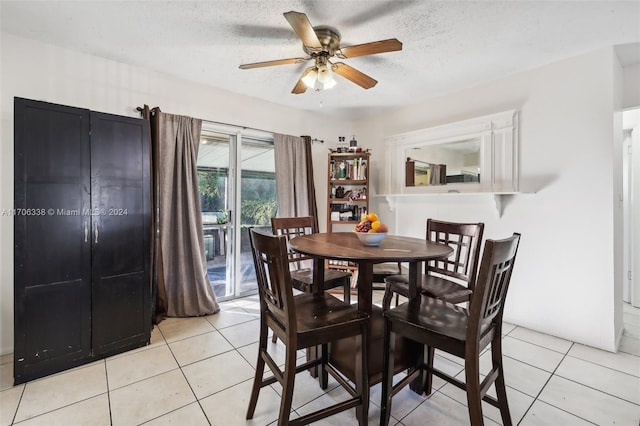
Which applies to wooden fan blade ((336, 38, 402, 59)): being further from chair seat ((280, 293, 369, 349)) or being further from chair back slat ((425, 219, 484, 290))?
chair seat ((280, 293, 369, 349))

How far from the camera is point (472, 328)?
1234 millimetres

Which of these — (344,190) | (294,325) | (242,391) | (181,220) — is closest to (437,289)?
(294,325)

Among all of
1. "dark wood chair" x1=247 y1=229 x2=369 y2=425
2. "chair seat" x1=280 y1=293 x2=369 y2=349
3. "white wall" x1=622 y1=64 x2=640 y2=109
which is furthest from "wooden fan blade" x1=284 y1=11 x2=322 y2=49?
"white wall" x1=622 y1=64 x2=640 y2=109

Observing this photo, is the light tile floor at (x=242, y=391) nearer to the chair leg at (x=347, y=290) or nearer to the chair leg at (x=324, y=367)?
the chair leg at (x=324, y=367)

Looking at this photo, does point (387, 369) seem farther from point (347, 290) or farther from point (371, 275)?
point (347, 290)

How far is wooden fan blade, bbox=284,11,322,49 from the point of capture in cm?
157

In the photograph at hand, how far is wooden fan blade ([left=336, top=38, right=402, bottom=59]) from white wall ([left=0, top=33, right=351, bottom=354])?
1.85 m

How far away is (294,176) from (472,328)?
9.90 feet

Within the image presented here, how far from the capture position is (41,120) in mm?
1948

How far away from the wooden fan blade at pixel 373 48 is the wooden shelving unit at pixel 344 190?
6.69 ft

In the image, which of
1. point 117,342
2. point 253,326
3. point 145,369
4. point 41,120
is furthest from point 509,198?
point 41,120

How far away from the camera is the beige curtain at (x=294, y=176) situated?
3736 millimetres

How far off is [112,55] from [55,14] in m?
0.56

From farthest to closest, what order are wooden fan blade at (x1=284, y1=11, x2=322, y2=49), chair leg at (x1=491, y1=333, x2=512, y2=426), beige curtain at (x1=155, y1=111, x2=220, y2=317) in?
1. beige curtain at (x1=155, y1=111, x2=220, y2=317)
2. wooden fan blade at (x1=284, y1=11, x2=322, y2=49)
3. chair leg at (x1=491, y1=333, x2=512, y2=426)
